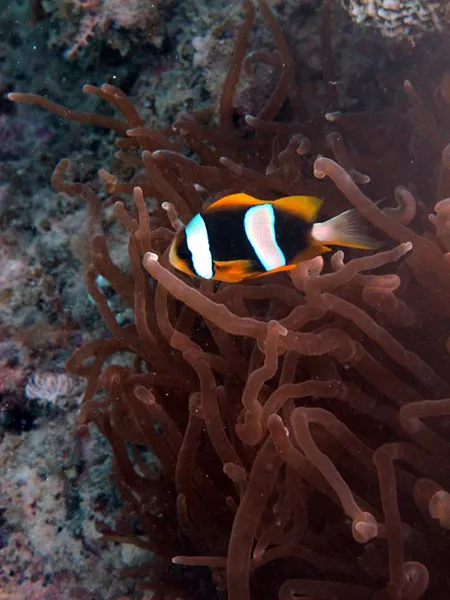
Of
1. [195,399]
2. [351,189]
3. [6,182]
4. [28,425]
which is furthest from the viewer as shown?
[6,182]

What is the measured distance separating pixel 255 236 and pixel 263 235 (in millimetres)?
20

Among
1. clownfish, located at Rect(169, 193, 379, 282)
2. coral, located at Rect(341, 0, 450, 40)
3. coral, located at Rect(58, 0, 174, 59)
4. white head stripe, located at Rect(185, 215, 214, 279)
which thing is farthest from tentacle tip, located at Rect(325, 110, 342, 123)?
coral, located at Rect(58, 0, 174, 59)

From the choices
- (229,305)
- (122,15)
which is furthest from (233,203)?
(122,15)

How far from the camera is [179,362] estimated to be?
6.17 feet

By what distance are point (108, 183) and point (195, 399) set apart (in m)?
1.02

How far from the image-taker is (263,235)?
1399mm

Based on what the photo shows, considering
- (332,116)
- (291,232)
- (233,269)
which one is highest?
(332,116)

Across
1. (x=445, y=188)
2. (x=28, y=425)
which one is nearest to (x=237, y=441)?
(x=445, y=188)

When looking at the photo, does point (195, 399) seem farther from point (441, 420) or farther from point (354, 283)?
point (441, 420)

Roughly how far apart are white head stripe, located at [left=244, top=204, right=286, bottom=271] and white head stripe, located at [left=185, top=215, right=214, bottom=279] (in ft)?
0.34

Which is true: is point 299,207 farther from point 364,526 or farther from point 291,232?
point 364,526

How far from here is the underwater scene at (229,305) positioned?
1396 millimetres

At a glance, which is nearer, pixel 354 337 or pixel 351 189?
pixel 351 189

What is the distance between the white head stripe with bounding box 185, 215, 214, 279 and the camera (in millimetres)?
1402
